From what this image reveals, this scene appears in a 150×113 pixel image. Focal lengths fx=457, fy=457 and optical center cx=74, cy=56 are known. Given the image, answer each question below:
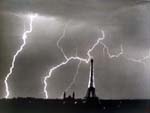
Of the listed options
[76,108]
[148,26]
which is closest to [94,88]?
[148,26]

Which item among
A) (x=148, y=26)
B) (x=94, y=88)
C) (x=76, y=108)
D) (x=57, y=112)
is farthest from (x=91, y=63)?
(x=57, y=112)

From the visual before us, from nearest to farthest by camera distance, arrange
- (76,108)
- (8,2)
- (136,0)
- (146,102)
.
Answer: (8,2) → (136,0) → (146,102) → (76,108)

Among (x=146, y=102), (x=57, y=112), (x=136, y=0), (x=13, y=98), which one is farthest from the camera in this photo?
(x=57, y=112)

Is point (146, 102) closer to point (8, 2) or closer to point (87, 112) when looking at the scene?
point (8, 2)

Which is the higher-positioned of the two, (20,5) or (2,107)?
(20,5)

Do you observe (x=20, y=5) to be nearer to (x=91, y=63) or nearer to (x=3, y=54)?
(x=3, y=54)

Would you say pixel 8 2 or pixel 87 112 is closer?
pixel 8 2

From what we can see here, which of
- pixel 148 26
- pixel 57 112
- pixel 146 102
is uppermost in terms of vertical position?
pixel 148 26
